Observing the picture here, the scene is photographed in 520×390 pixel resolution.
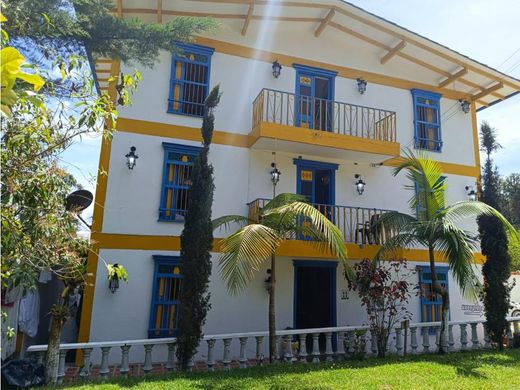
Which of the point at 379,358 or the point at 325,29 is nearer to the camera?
the point at 379,358

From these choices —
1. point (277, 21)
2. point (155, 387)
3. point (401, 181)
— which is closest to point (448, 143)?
point (401, 181)

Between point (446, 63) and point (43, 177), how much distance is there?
1313 centimetres

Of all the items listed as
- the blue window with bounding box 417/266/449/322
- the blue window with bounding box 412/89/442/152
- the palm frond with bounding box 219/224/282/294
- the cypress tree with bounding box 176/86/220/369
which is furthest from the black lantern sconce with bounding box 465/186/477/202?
the cypress tree with bounding box 176/86/220/369

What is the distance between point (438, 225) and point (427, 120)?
5.75 meters

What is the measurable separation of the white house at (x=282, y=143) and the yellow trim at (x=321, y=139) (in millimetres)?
30

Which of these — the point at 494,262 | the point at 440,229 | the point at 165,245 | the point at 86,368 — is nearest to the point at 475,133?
the point at 494,262

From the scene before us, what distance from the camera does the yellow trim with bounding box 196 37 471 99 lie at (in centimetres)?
1109

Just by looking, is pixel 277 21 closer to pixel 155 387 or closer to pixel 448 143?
pixel 448 143

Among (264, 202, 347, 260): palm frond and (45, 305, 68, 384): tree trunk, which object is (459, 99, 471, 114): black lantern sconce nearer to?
(264, 202, 347, 260): palm frond

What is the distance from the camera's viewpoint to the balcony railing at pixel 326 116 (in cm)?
1098

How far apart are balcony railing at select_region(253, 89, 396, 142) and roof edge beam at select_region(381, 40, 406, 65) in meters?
1.88

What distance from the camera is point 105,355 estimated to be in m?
6.94

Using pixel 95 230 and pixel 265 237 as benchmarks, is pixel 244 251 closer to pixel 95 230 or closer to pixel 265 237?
pixel 265 237

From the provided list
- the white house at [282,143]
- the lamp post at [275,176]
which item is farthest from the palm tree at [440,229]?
the lamp post at [275,176]
